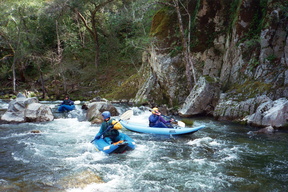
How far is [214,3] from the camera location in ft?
44.5

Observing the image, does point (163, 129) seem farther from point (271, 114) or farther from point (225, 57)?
point (225, 57)

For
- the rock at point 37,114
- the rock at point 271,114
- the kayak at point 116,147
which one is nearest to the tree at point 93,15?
the rock at point 37,114

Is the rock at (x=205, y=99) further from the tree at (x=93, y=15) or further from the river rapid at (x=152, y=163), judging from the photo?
the tree at (x=93, y=15)

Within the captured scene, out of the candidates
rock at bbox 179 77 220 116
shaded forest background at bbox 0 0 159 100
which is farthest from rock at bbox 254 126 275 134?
shaded forest background at bbox 0 0 159 100

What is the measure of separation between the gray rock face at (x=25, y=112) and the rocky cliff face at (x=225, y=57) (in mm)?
5938

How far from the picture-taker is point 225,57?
12.4 meters

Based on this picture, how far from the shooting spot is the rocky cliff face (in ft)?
32.3

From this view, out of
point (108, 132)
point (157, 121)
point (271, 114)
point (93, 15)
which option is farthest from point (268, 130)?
point (93, 15)

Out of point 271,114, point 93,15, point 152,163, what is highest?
point 93,15

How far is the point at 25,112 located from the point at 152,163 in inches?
307

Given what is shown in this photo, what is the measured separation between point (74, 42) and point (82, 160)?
19.1 meters

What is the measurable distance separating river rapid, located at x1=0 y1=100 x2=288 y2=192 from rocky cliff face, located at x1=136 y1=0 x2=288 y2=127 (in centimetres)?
243

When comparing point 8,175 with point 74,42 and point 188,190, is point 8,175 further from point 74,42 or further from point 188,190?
point 74,42

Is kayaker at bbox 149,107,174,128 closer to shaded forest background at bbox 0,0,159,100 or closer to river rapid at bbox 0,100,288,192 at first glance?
river rapid at bbox 0,100,288,192
